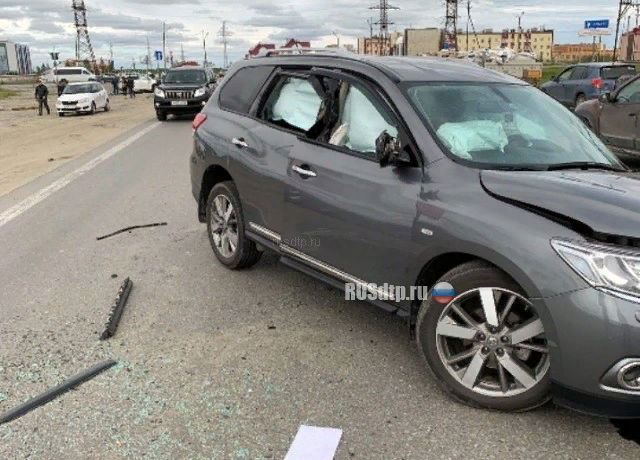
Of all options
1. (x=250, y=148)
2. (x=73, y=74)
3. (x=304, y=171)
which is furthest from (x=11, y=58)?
(x=304, y=171)

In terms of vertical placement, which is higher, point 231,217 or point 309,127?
point 309,127

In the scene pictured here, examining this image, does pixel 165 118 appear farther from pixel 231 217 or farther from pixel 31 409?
pixel 31 409

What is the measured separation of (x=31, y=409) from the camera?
3264 mm

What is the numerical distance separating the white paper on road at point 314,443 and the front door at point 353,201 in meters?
0.92

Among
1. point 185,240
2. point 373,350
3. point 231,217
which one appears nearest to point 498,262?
point 373,350

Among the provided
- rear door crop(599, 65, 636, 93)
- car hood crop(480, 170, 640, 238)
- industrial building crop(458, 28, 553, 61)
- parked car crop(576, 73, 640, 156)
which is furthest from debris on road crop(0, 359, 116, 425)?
industrial building crop(458, 28, 553, 61)

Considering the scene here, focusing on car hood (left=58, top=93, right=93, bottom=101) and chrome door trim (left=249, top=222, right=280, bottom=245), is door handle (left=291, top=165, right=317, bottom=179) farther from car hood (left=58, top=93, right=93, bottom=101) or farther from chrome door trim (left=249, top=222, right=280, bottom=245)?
car hood (left=58, top=93, right=93, bottom=101)

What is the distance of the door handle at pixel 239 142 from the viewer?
4947mm

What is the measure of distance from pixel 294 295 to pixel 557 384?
7.74 feet

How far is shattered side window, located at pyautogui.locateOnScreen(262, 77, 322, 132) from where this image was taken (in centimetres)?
444

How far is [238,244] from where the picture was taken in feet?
17.2

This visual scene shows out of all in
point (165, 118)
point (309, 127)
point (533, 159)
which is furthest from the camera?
point (165, 118)

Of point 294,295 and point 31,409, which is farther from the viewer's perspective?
point 294,295

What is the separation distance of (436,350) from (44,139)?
1888 cm
